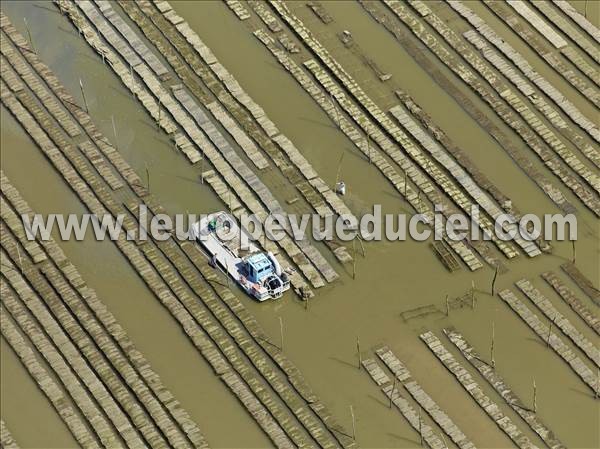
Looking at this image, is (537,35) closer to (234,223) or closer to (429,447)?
(234,223)

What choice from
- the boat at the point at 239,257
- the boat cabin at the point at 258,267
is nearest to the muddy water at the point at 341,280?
the boat at the point at 239,257

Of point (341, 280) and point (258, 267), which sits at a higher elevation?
point (258, 267)

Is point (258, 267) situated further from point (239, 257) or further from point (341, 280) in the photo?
point (341, 280)

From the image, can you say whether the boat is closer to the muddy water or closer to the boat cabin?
the boat cabin

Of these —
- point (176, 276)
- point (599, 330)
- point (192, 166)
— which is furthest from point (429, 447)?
point (192, 166)

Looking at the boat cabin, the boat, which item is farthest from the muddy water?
the boat cabin

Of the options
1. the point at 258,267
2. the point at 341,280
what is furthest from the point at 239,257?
the point at 341,280

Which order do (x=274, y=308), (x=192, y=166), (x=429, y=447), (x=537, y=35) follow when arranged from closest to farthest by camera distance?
(x=429, y=447)
(x=274, y=308)
(x=192, y=166)
(x=537, y=35)
